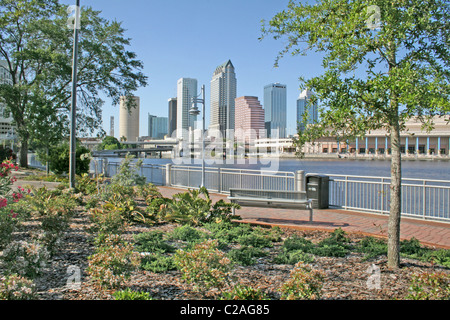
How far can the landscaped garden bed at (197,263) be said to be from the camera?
3404 mm

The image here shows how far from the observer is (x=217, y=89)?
82.4 ft

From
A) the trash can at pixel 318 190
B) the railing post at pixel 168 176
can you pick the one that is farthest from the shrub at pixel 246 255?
the railing post at pixel 168 176

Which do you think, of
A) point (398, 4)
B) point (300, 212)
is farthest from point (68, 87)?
point (398, 4)

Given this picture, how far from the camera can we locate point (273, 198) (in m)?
8.46

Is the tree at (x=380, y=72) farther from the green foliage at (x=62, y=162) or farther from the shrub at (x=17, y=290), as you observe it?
the green foliage at (x=62, y=162)

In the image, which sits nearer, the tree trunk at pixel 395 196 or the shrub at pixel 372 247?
the tree trunk at pixel 395 196

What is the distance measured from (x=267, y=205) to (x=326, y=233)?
1.86 meters

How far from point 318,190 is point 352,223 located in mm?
2291

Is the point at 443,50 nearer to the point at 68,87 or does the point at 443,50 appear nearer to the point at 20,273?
the point at 20,273

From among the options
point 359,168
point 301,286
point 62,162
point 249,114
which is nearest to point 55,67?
point 62,162

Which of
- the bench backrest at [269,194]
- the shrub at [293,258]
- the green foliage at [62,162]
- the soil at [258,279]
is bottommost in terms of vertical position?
the soil at [258,279]

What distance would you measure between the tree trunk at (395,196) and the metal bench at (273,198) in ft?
11.5

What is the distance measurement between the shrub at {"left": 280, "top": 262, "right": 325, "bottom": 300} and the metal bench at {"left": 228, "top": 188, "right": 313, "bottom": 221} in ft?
16.1

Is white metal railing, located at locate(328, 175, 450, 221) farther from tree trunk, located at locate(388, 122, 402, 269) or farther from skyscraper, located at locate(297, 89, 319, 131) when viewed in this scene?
skyscraper, located at locate(297, 89, 319, 131)
